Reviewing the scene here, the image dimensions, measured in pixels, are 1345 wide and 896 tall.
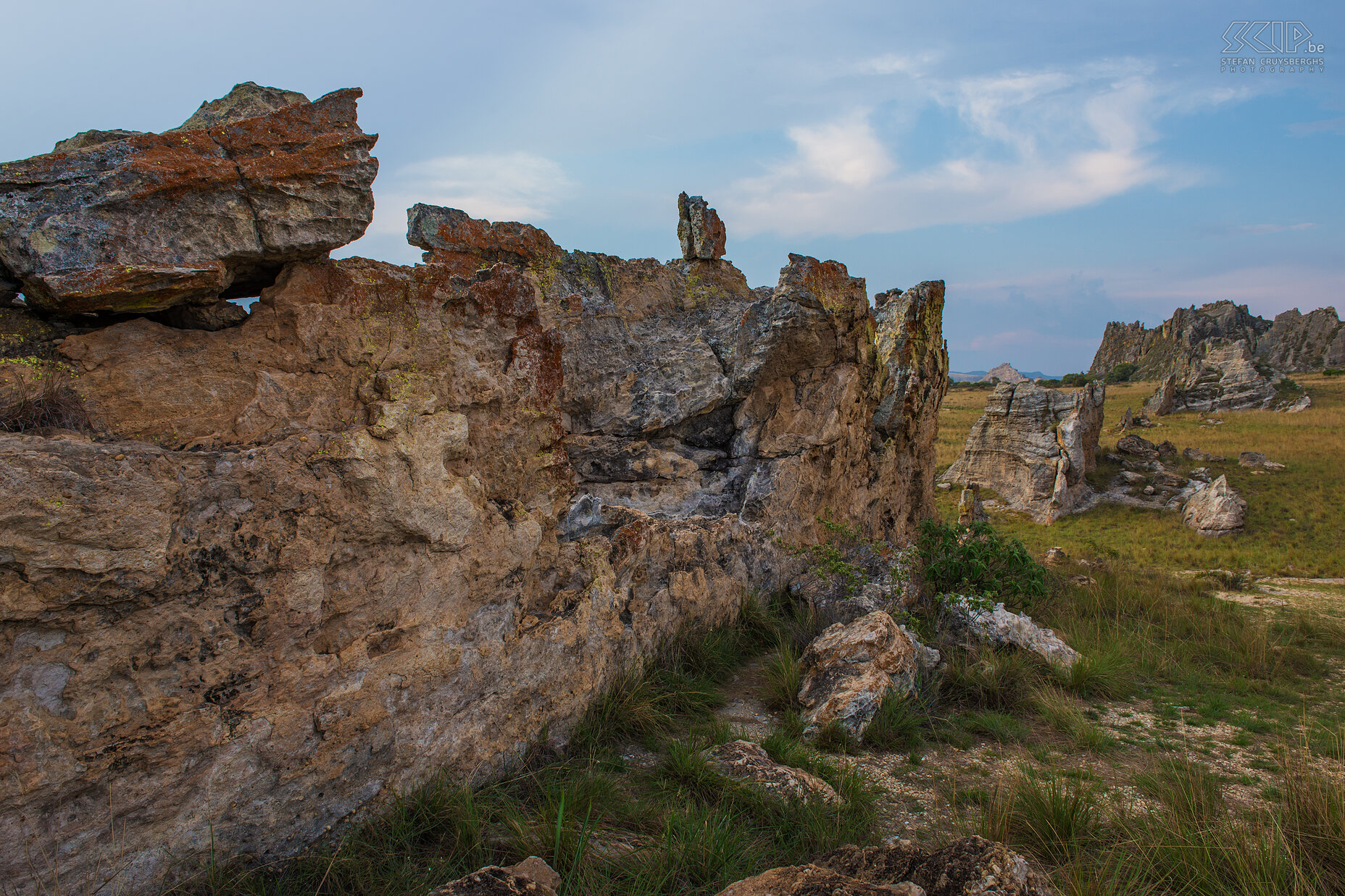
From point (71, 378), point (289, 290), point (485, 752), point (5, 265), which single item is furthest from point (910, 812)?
point (5, 265)

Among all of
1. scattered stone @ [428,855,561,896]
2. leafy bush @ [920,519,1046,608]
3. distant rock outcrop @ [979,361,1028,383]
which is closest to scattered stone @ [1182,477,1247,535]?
leafy bush @ [920,519,1046,608]

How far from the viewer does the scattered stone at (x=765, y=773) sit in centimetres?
365

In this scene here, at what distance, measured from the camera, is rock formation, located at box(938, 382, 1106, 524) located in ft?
68.9

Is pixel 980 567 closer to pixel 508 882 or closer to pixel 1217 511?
pixel 508 882

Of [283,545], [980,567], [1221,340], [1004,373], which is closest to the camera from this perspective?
[283,545]

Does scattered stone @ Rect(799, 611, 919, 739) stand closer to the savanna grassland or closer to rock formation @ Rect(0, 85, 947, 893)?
the savanna grassland

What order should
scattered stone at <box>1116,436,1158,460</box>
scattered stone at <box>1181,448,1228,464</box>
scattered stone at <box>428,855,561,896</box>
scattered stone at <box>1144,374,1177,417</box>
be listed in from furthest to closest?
scattered stone at <box>1144,374,1177,417</box> → scattered stone at <box>1116,436,1158,460</box> → scattered stone at <box>1181,448,1228,464</box> → scattered stone at <box>428,855,561,896</box>

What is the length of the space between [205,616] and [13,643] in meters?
0.57

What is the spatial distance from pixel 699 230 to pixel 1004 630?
5605 mm

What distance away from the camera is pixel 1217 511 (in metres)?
17.5

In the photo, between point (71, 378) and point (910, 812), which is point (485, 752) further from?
point (71, 378)

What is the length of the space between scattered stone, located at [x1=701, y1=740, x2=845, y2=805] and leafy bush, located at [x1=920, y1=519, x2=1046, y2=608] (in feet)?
13.5

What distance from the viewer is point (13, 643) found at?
2385 mm

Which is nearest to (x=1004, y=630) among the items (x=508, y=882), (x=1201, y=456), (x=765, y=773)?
(x=765, y=773)
